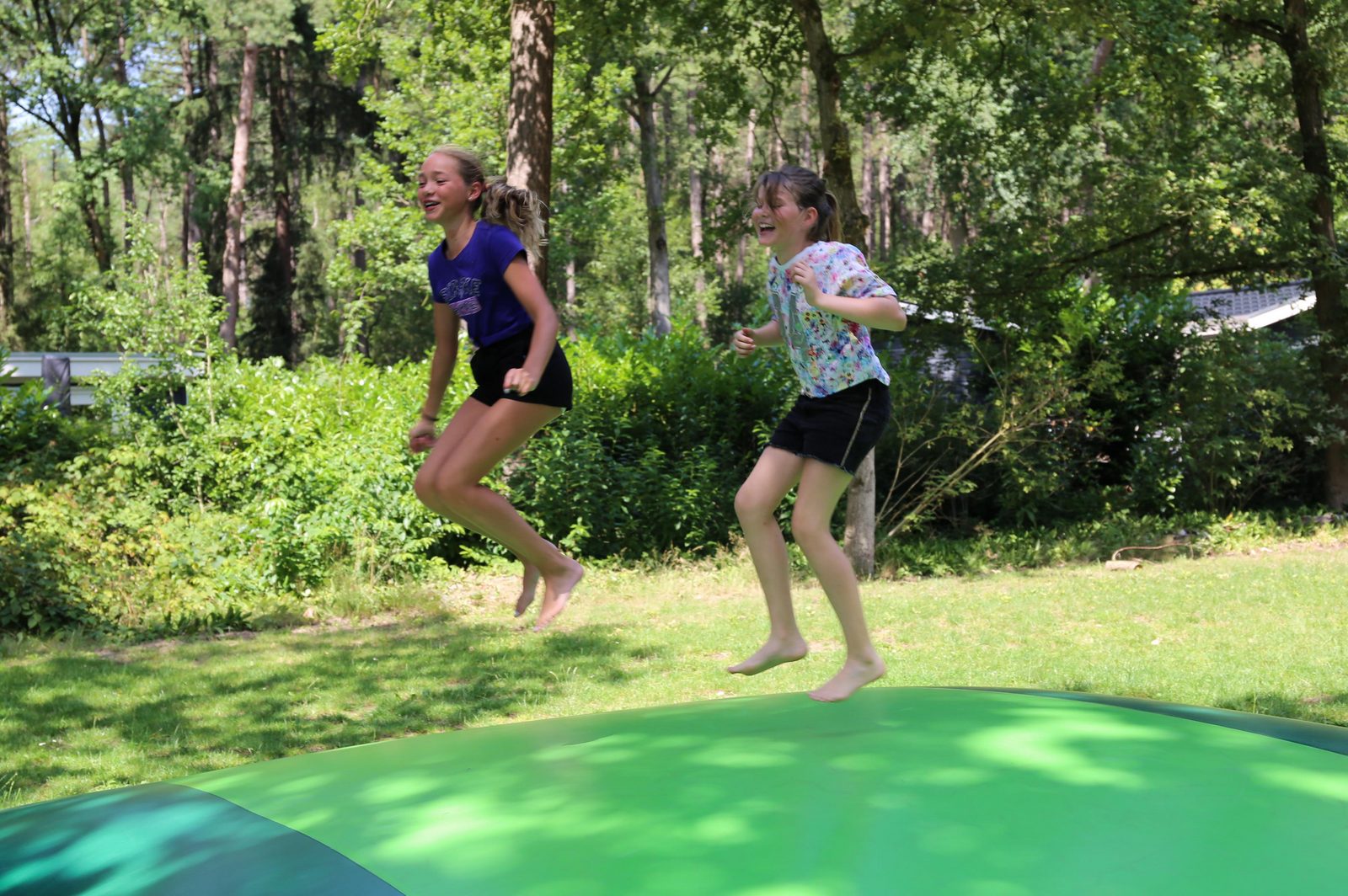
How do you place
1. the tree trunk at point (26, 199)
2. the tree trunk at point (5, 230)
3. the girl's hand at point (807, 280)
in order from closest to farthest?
the girl's hand at point (807, 280) < the tree trunk at point (5, 230) < the tree trunk at point (26, 199)

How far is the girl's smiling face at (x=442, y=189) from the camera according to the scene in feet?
15.0

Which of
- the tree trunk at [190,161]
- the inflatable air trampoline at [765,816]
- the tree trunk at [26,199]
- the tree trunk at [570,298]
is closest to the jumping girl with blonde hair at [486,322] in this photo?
the inflatable air trampoline at [765,816]

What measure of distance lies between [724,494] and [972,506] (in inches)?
152

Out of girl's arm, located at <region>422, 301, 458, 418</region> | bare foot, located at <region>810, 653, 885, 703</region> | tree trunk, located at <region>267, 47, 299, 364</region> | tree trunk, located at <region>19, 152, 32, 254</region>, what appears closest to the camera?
bare foot, located at <region>810, 653, 885, 703</region>

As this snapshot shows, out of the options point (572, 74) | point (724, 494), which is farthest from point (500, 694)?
point (572, 74)

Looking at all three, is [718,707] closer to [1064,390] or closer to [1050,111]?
[1064,390]

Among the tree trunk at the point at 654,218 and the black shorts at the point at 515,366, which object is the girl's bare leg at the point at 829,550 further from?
the tree trunk at the point at 654,218

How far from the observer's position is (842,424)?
4211mm

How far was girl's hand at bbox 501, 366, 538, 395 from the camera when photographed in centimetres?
426

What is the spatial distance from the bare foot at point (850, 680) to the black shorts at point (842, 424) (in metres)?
0.66

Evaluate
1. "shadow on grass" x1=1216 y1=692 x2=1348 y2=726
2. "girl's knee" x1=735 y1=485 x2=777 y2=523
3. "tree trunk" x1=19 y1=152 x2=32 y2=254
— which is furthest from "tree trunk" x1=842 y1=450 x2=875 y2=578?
"tree trunk" x1=19 y1=152 x2=32 y2=254

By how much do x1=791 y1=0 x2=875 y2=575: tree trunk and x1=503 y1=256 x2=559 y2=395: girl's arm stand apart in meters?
7.25

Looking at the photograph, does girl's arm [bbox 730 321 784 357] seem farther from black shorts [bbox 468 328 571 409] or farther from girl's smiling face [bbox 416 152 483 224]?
girl's smiling face [bbox 416 152 483 224]

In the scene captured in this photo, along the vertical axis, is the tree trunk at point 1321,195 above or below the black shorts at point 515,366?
above
